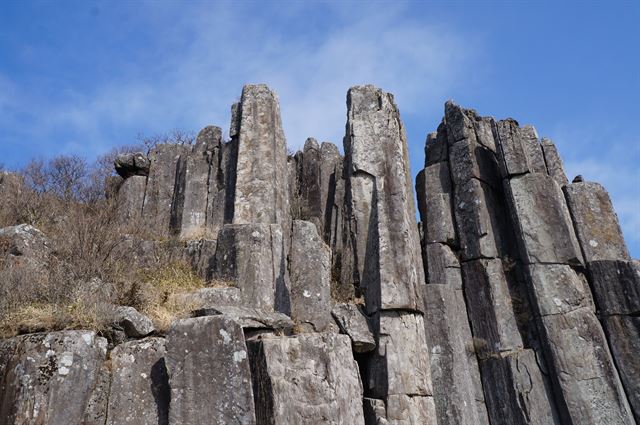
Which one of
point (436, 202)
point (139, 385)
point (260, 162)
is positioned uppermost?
point (260, 162)

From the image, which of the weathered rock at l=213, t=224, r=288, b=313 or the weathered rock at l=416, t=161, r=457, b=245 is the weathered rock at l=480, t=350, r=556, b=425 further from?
the weathered rock at l=213, t=224, r=288, b=313

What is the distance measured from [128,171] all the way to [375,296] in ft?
31.5

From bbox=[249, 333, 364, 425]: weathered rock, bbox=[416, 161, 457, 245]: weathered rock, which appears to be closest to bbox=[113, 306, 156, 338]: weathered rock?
bbox=[249, 333, 364, 425]: weathered rock

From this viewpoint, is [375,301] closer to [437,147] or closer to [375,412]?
[375,412]

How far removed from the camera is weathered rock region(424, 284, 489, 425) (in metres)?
9.11

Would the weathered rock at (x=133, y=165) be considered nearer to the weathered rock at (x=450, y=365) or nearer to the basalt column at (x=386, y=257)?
the basalt column at (x=386, y=257)

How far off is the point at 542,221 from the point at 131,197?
10.4 m

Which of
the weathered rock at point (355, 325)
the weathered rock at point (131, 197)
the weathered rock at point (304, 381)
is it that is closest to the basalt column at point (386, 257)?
the weathered rock at point (355, 325)

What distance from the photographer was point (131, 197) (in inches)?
590

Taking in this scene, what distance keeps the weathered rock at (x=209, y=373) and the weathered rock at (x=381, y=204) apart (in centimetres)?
340

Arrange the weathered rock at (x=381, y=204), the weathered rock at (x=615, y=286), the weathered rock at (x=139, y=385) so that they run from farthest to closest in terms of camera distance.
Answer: the weathered rock at (x=615, y=286) < the weathered rock at (x=381, y=204) < the weathered rock at (x=139, y=385)

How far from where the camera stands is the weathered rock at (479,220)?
1148 cm

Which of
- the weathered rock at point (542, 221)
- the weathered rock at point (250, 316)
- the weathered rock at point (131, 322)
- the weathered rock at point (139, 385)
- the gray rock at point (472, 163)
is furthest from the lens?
the gray rock at point (472, 163)

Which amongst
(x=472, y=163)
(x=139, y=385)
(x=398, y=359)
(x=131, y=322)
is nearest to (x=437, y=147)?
(x=472, y=163)
